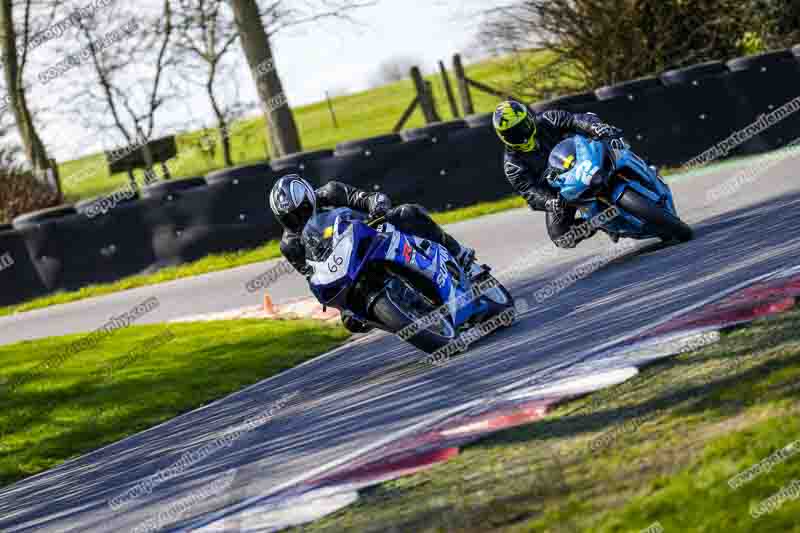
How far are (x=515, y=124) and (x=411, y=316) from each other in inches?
113

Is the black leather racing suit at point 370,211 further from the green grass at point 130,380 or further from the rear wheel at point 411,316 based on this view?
the green grass at point 130,380

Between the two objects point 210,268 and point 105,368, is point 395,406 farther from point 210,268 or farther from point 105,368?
point 210,268

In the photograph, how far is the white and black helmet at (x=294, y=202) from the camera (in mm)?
9406

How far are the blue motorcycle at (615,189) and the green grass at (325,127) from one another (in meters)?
25.2

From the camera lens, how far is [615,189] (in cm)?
1098

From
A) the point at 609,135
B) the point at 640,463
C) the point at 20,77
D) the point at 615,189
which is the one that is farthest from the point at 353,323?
the point at 20,77

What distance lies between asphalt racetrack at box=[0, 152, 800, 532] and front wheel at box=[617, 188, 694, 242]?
202 mm

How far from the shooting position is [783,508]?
454 cm

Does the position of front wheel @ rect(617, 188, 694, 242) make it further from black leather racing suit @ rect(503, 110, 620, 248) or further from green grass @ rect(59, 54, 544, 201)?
green grass @ rect(59, 54, 544, 201)

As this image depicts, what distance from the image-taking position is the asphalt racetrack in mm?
7398

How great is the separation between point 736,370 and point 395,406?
2.53m

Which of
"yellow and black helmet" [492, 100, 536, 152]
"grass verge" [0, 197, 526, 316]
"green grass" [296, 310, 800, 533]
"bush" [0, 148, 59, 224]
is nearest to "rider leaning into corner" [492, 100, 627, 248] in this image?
"yellow and black helmet" [492, 100, 536, 152]

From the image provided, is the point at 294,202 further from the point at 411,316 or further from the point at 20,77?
the point at 20,77

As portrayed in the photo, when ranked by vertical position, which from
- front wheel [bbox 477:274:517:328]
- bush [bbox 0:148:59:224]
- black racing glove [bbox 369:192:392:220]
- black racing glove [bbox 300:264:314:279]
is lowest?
front wheel [bbox 477:274:517:328]
